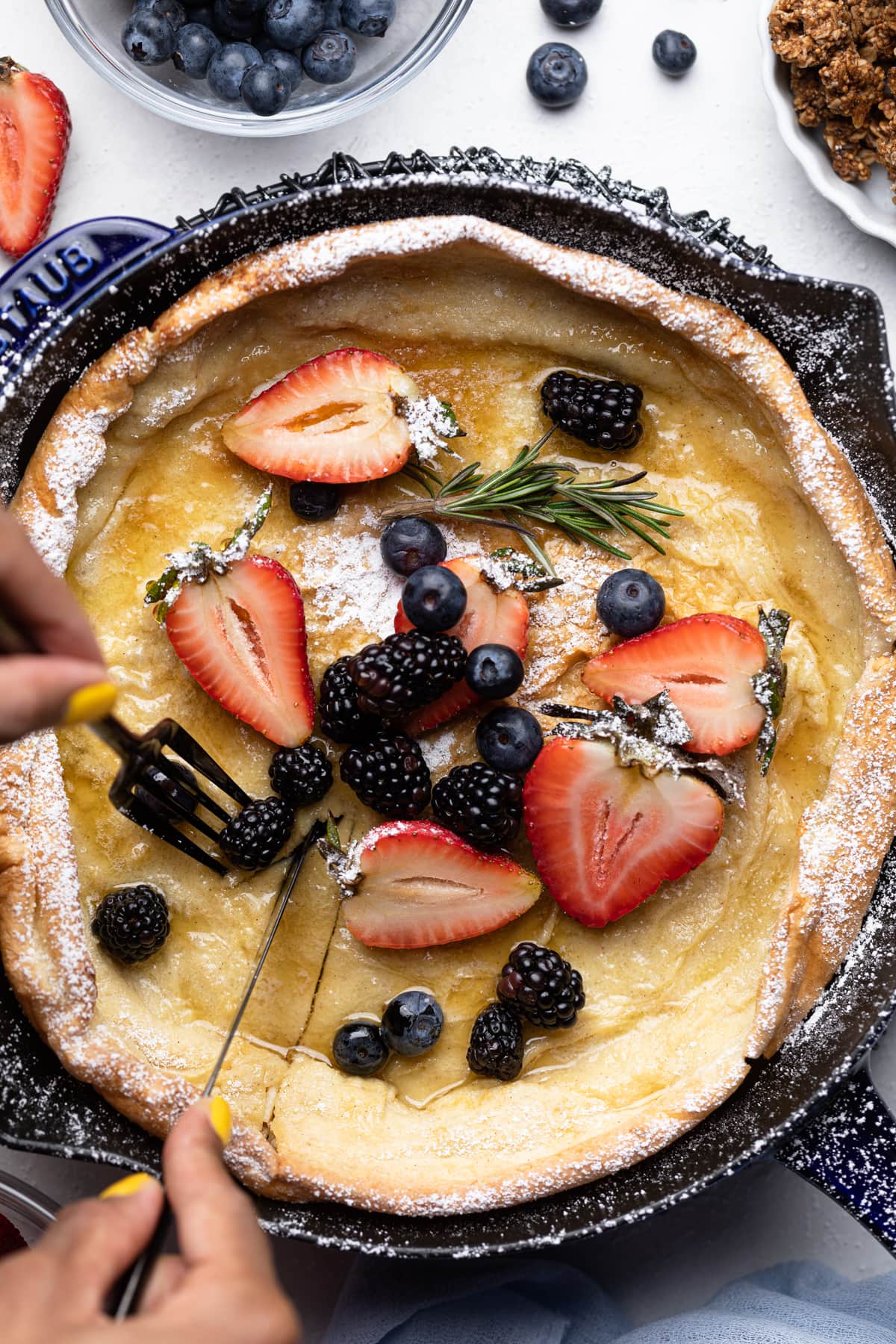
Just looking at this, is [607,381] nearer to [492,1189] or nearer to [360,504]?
[360,504]

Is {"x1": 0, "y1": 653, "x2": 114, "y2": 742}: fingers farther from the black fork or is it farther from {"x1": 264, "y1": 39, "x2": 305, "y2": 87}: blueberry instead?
{"x1": 264, "y1": 39, "x2": 305, "y2": 87}: blueberry

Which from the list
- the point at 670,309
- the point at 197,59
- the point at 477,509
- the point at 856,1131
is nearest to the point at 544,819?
the point at 477,509

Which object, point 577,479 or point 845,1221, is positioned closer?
point 577,479

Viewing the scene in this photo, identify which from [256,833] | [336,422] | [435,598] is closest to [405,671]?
[435,598]

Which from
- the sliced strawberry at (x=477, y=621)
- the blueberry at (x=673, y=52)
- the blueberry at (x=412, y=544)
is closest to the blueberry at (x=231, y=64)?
the blueberry at (x=673, y=52)

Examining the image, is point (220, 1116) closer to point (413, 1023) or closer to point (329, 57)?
point (413, 1023)

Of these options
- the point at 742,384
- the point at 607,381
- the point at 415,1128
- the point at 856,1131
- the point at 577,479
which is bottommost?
the point at 415,1128

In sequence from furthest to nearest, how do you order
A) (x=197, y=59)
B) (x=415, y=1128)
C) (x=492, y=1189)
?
(x=197, y=59) < (x=415, y=1128) < (x=492, y=1189)
